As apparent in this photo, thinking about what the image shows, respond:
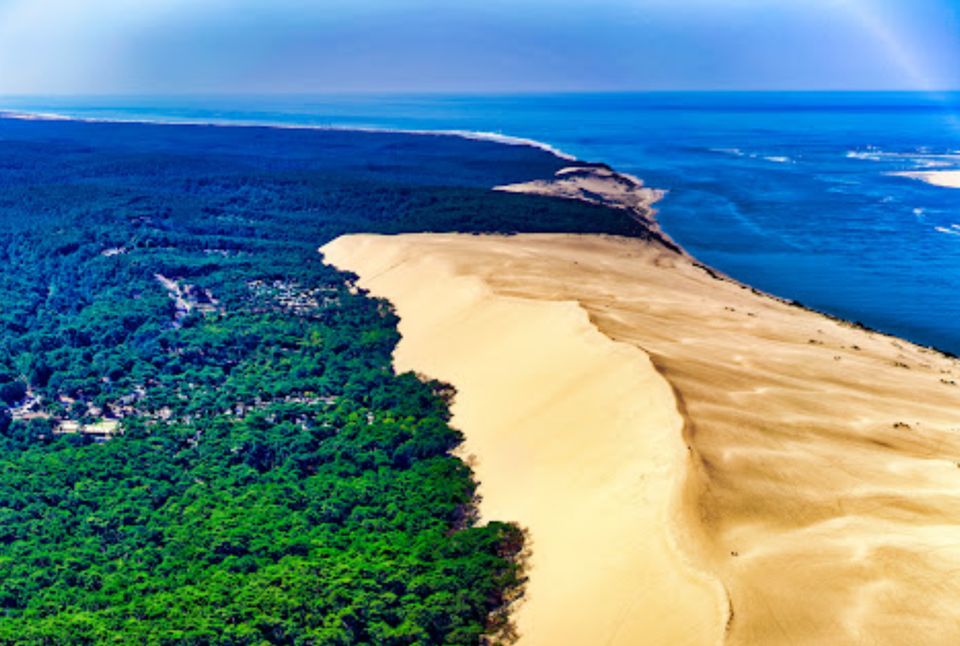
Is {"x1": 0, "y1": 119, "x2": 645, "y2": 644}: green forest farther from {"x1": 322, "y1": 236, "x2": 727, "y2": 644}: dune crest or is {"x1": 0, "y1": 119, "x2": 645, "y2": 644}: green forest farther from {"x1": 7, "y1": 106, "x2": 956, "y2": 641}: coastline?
{"x1": 7, "y1": 106, "x2": 956, "y2": 641}: coastline

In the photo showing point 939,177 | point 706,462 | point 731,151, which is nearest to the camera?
point 706,462

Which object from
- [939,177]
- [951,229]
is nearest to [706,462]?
[951,229]

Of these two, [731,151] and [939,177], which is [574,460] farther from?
[731,151]

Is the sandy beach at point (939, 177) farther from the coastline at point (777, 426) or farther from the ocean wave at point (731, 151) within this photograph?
the coastline at point (777, 426)

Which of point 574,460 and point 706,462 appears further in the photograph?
point 574,460

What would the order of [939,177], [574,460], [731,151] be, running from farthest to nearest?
[731,151] < [939,177] < [574,460]

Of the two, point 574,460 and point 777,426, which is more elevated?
point 777,426

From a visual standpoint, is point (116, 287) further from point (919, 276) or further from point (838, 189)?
point (838, 189)

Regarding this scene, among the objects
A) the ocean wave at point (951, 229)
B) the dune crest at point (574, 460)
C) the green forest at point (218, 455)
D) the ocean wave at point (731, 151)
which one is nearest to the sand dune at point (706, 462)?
the dune crest at point (574, 460)
